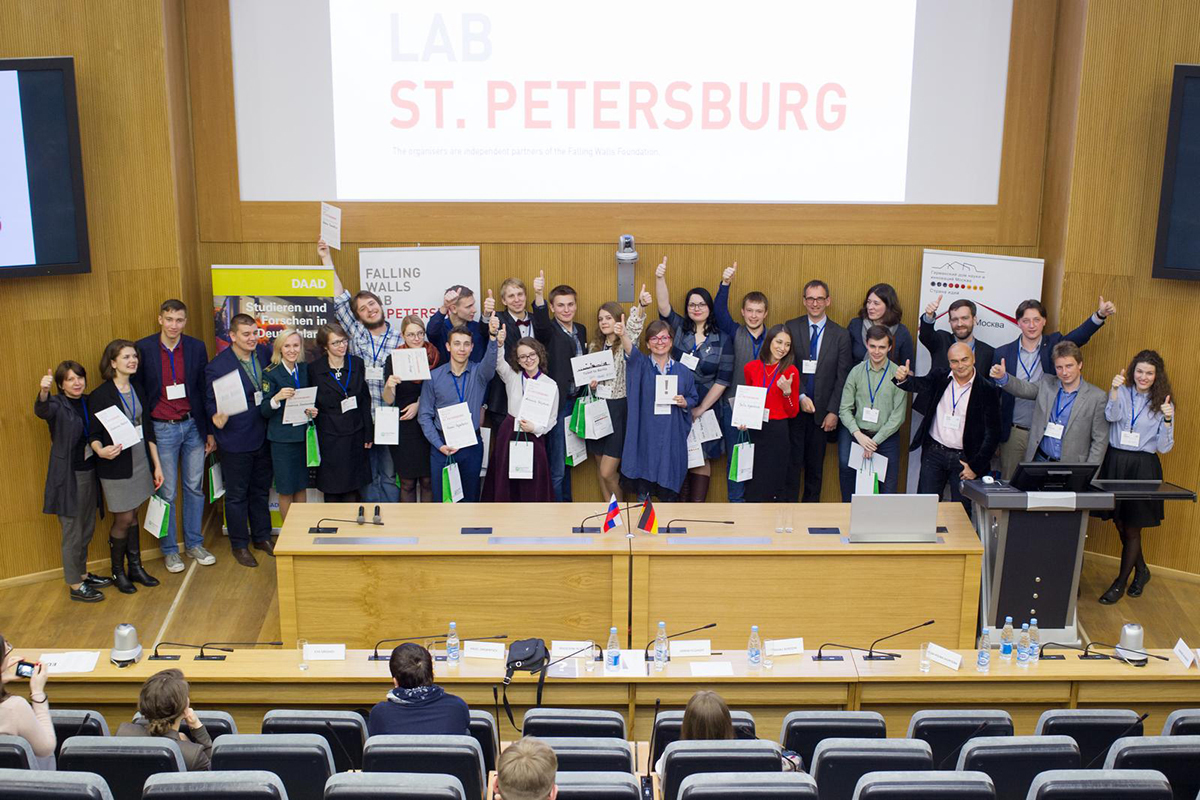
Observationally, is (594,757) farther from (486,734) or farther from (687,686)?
(687,686)

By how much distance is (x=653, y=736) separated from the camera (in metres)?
4.35

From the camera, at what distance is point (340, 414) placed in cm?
709

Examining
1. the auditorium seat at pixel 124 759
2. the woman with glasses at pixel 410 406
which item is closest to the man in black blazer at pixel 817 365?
the woman with glasses at pixel 410 406

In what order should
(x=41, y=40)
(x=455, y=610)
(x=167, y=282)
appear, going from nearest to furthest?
(x=455, y=610)
(x=41, y=40)
(x=167, y=282)

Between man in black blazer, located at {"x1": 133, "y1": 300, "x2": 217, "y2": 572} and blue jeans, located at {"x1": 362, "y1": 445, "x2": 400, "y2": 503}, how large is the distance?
1.02 metres

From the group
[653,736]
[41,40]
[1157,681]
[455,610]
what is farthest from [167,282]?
[1157,681]

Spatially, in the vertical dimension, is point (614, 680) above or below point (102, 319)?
below

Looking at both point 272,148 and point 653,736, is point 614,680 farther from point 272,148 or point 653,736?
point 272,148

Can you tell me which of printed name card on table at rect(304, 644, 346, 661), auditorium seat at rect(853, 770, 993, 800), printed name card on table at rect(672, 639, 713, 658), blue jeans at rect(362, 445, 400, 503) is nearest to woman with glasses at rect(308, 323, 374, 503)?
blue jeans at rect(362, 445, 400, 503)

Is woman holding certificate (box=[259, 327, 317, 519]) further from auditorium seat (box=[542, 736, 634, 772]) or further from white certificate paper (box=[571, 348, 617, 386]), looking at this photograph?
auditorium seat (box=[542, 736, 634, 772])

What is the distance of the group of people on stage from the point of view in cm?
683

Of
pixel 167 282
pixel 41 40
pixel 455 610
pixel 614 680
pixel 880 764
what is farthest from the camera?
pixel 167 282

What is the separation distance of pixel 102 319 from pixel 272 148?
1611mm

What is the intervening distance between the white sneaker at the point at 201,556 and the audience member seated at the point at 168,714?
347 centimetres
